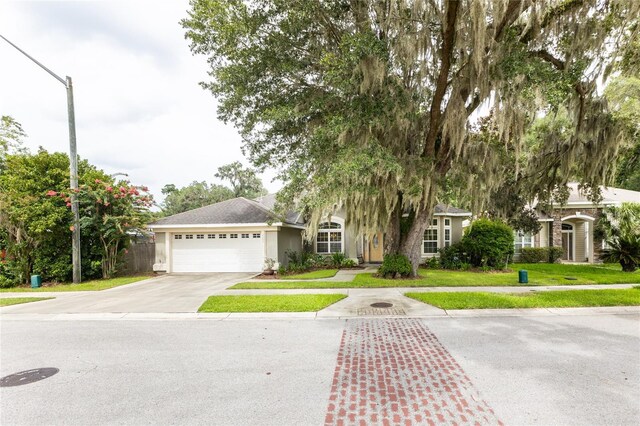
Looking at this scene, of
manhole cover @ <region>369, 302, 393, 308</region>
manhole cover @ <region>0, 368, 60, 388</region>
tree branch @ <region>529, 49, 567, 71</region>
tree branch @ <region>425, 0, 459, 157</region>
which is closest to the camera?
manhole cover @ <region>0, 368, 60, 388</region>

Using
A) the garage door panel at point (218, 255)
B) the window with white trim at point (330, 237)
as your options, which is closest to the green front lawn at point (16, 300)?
the garage door panel at point (218, 255)

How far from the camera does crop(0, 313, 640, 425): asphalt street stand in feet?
10.7

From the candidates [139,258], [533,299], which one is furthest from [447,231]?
[139,258]

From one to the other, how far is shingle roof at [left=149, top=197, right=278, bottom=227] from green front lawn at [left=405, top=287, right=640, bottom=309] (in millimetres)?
8164

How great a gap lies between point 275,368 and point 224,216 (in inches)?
486

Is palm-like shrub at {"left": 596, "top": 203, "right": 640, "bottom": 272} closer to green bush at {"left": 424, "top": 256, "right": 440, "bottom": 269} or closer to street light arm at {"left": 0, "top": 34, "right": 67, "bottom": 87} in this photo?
green bush at {"left": 424, "top": 256, "right": 440, "bottom": 269}

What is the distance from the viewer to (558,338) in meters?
5.44

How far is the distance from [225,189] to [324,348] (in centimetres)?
4291

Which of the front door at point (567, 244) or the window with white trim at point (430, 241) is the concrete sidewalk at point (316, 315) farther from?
the front door at point (567, 244)

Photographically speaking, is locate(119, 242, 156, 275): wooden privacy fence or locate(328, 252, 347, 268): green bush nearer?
locate(119, 242, 156, 275): wooden privacy fence

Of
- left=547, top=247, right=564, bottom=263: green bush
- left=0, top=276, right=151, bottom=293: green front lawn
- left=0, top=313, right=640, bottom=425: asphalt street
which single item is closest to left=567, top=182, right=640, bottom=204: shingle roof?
left=547, top=247, right=564, bottom=263: green bush

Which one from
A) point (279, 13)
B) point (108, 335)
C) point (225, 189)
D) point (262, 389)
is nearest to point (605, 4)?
point (279, 13)

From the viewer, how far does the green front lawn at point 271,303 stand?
25.1ft

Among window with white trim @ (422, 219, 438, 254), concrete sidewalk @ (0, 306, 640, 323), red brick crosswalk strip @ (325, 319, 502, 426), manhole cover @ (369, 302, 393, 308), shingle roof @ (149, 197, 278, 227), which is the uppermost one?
shingle roof @ (149, 197, 278, 227)
